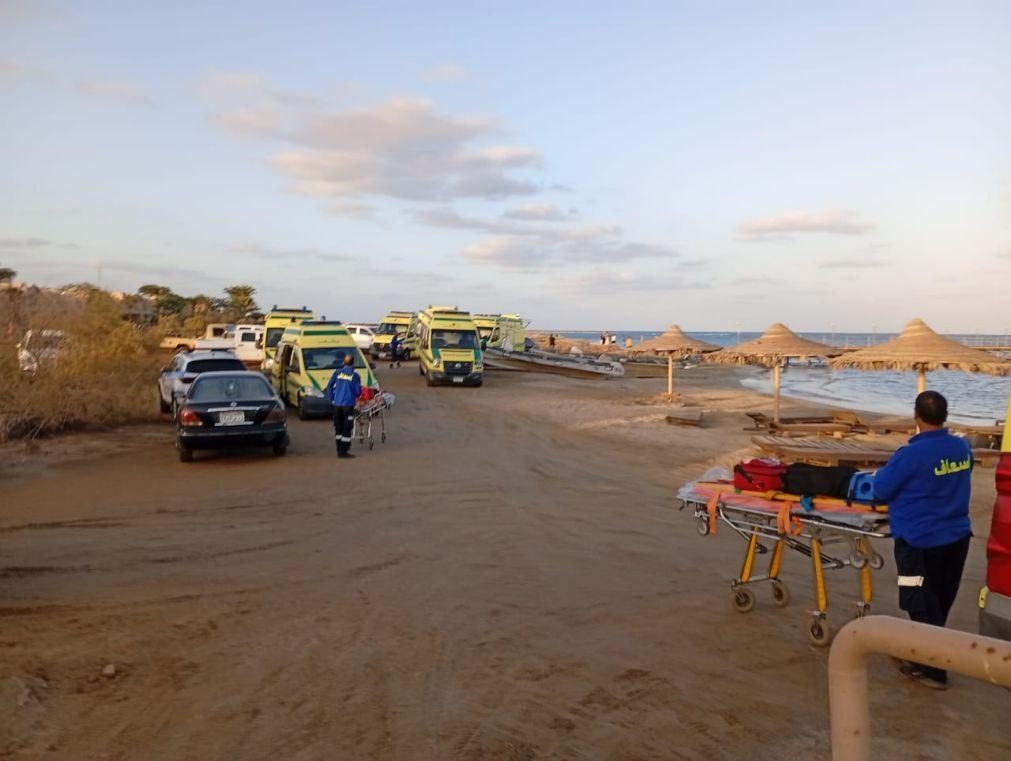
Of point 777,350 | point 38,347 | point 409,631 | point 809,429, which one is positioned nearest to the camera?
point 409,631

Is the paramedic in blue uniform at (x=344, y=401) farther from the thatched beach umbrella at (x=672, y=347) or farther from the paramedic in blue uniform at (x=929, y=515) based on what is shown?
the thatched beach umbrella at (x=672, y=347)

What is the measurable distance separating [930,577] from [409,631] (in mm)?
3518

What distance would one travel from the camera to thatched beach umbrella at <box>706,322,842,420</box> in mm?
20000

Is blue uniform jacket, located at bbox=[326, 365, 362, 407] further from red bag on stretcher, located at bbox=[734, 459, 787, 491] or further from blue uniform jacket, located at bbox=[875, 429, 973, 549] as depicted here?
blue uniform jacket, located at bbox=[875, 429, 973, 549]

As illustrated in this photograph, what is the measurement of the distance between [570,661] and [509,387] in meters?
24.6

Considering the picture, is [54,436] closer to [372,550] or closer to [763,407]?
[372,550]

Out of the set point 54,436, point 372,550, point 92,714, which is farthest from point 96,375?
point 92,714

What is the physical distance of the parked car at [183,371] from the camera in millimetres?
17750

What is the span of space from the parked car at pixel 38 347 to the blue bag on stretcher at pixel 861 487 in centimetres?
1533

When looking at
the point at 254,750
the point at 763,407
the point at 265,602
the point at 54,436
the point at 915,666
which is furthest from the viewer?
the point at 763,407

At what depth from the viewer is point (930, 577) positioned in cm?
491

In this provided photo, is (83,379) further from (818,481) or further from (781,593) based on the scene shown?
(818,481)

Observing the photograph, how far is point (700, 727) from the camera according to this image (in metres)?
4.23

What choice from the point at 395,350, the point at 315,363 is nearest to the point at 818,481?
the point at 315,363
